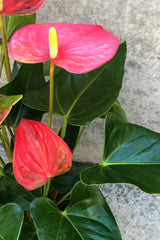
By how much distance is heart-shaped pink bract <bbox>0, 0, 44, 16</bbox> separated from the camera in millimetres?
544

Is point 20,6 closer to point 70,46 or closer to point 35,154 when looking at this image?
point 70,46

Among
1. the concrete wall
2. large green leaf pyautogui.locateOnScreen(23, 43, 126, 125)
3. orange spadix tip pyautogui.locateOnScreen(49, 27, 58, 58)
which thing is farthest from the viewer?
the concrete wall

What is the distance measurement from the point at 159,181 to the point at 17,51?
30cm

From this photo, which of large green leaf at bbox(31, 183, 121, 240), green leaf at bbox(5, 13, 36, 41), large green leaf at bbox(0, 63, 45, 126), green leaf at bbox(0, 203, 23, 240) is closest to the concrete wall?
green leaf at bbox(5, 13, 36, 41)

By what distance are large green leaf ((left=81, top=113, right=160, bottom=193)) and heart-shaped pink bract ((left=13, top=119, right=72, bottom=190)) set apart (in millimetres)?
56

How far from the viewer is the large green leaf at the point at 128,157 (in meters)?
0.52

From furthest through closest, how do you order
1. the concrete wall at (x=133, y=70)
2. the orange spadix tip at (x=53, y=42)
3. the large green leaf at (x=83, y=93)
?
the concrete wall at (x=133, y=70) < the large green leaf at (x=83, y=93) < the orange spadix tip at (x=53, y=42)

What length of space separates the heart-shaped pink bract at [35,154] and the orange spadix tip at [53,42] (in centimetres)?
11

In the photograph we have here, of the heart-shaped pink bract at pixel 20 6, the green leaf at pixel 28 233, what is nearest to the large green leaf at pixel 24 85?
the heart-shaped pink bract at pixel 20 6

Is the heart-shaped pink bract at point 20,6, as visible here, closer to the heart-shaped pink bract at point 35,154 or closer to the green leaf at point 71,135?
the heart-shaped pink bract at point 35,154

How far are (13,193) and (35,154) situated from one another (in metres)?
0.17

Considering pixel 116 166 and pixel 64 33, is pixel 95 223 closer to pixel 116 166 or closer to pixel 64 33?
pixel 116 166

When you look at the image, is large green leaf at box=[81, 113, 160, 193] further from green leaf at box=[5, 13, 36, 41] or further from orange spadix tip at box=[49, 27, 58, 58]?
green leaf at box=[5, 13, 36, 41]

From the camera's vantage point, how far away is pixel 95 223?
58 centimetres
